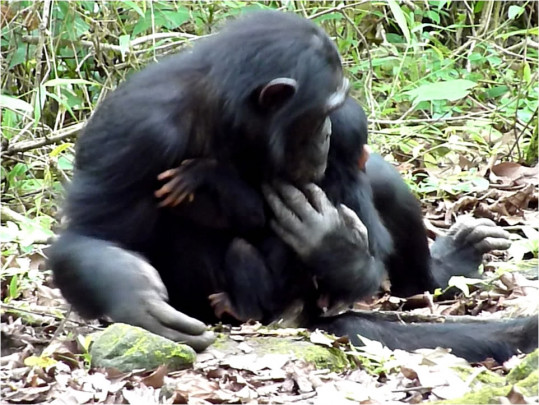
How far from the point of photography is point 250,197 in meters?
4.30

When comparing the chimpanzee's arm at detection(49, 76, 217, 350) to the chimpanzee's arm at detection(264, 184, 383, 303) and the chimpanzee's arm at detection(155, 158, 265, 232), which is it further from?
the chimpanzee's arm at detection(264, 184, 383, 303)

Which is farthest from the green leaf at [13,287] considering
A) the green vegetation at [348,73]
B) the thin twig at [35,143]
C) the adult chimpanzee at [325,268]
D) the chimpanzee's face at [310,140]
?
the thin twig at [35,143]

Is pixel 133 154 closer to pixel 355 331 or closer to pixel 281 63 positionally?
pixel 281 63

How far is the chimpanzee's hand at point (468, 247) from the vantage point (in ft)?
17.8

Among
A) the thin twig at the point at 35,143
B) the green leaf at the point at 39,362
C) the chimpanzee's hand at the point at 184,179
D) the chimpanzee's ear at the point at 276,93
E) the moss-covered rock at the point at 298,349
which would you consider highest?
the chimpanzee's ear at the point at 276,93

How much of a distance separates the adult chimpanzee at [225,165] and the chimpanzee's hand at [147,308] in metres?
0.03

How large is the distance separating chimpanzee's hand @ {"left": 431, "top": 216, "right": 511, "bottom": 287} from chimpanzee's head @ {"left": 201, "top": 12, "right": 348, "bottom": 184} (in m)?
1.52

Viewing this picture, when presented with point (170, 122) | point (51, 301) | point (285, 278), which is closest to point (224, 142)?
point (170, 122)

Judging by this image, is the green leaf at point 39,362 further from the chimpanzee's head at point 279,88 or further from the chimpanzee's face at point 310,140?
the chimpanzee's face at point 310,140

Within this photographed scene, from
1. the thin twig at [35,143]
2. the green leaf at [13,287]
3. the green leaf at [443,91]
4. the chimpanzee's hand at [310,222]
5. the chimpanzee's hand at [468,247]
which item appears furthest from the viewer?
the green leaf at [443,91]

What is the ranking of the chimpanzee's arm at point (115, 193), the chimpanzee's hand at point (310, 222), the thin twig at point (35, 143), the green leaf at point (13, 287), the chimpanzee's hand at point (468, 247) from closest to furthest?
1. the chimpanzee's arm at point (115, 193)
2. the chimpanzee's hand at point (310, 222)
3. the green leaf at point (13, 287)
4. the chimpanzee's hand at point (468, 247)
5. the thin twig at point (35, 143)

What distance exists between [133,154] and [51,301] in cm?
111

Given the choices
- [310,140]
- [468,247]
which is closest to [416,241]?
[468,247]

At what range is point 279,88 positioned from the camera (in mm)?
4051
